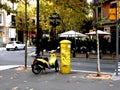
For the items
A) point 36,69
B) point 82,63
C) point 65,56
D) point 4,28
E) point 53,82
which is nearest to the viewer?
point 53,82

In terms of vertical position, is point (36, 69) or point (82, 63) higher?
point (36, 69)

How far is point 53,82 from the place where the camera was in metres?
13.8

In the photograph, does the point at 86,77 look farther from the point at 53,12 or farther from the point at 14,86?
the point at 53,12

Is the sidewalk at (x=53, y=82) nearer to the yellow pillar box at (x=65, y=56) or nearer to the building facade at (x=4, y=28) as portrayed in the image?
the yellow pillar box at (x=65, y=56)

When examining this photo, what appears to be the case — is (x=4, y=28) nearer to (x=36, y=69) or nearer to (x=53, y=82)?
(x=36, y=69)

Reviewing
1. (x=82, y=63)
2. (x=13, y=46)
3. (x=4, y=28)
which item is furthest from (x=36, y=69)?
(x=4, y=28)

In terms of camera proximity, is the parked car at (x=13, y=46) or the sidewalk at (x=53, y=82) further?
the parked car at (x=13, y=46)

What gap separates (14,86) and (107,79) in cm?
394

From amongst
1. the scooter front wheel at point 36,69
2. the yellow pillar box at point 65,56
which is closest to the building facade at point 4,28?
the yellow pillar box at point 65,56

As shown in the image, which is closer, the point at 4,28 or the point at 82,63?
the point at 82,63

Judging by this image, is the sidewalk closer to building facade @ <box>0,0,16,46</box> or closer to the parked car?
the parked car

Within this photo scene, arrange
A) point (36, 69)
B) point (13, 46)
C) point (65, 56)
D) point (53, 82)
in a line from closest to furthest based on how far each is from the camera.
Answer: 1. point (53, 82)
2. point (36, 69)
3. point (65, 56)
4. point (13, 46)

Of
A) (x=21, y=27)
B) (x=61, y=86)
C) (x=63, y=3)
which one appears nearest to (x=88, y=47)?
(x=63, y=3)

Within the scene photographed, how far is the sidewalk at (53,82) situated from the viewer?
41.0 feet
